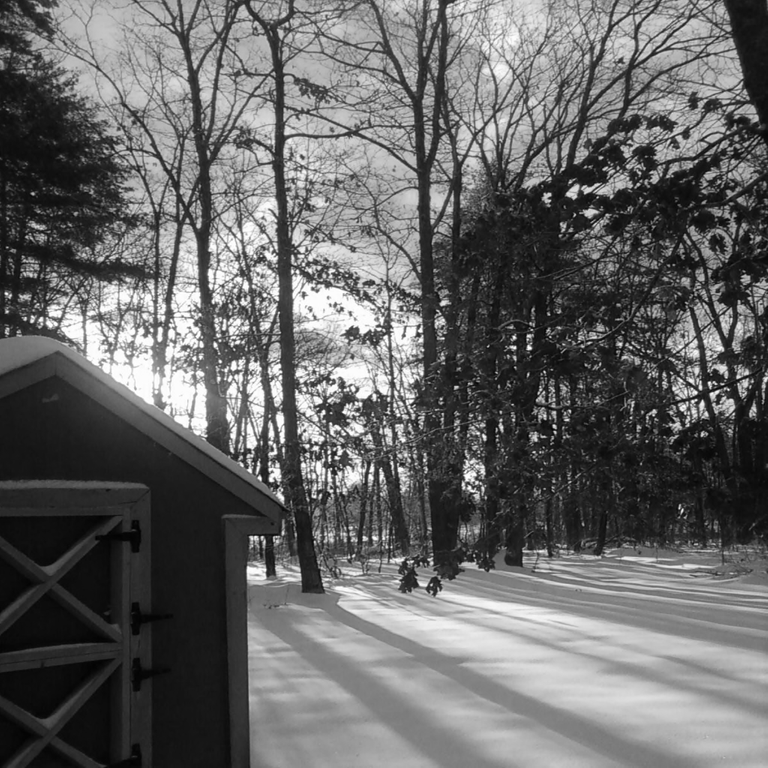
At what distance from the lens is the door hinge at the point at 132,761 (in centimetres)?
405

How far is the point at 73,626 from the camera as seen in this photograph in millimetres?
4059

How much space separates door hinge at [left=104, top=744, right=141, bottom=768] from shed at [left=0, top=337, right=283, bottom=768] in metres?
0.02

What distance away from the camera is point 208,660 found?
4660mm

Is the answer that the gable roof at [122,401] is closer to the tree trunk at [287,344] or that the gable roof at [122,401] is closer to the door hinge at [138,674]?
the door hinge at [138,674]

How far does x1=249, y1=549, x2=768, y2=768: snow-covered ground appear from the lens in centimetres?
478

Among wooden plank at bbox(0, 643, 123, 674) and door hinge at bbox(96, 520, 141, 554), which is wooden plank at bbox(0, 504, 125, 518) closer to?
door hinge at bbox(96, 520, 141, 554)

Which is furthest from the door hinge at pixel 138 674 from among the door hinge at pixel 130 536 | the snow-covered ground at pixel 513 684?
the snow-covered ground at pixel 513 684

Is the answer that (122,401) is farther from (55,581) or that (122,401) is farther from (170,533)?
(55,581)

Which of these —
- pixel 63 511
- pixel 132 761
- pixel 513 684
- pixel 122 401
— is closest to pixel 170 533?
pixel 63 511

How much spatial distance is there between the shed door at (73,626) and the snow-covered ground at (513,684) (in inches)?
49.0

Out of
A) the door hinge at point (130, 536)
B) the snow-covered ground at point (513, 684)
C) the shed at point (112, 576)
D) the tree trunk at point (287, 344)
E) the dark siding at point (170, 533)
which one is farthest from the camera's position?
the tree trunk at point (287, 344)

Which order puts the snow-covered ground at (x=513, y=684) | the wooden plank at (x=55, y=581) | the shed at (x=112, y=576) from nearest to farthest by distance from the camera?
1. the wooden plank at (x=55, y=581)
2. the shed at (x=112, y=576)
3. the snow-covered ground at (x=513, y=684)

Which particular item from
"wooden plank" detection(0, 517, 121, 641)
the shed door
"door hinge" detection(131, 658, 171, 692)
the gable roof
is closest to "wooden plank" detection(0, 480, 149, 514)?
the shed door

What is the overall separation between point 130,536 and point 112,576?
243mm
